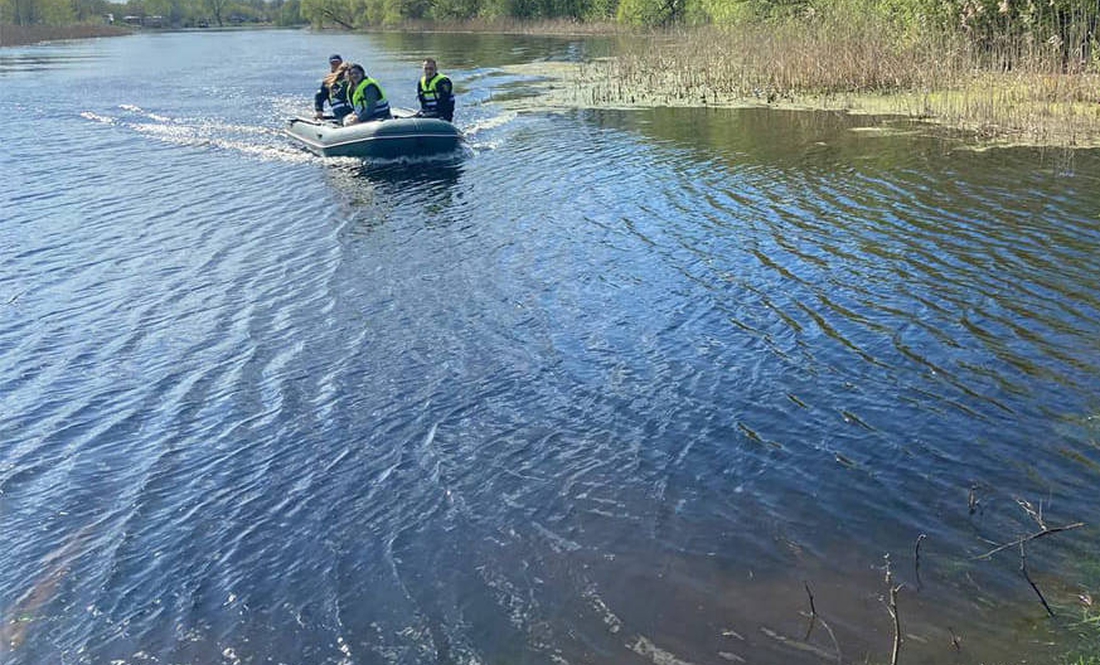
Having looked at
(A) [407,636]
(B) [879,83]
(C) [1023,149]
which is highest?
(B) [879,83]

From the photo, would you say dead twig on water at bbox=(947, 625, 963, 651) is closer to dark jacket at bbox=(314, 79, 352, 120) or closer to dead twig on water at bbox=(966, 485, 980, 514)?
dead twig on water at bbox=(966, 485, 980, 514)

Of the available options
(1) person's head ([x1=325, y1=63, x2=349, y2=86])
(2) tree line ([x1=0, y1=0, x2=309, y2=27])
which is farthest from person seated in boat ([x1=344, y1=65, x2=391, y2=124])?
(2) tree line ([x1=0, y1=0, x2=309, y2=27])

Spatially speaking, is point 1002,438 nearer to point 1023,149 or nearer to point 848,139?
point 1023,149

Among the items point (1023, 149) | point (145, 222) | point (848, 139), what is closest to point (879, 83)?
point (848, 139)

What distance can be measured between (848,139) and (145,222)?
1082 centimetres

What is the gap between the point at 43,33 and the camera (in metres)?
58.8

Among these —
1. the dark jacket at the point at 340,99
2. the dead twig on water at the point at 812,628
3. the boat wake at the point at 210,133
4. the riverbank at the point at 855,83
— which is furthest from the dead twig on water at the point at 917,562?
the dark jacket at the point at 340,99

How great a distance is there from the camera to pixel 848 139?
15.1m

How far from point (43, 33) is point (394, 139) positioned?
55.5m

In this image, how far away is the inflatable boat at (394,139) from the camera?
49.2ft

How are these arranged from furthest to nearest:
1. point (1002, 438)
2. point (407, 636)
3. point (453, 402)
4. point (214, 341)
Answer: point (214, 341)
point (453, 402)
point (1002, 438)
point (407, 636)

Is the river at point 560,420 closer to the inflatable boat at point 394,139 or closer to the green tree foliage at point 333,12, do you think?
the inflatable boat at point 394,139

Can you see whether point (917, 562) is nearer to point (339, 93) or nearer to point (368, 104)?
point (368, 104)

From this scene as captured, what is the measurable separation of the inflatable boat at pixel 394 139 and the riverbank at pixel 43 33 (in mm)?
47249
